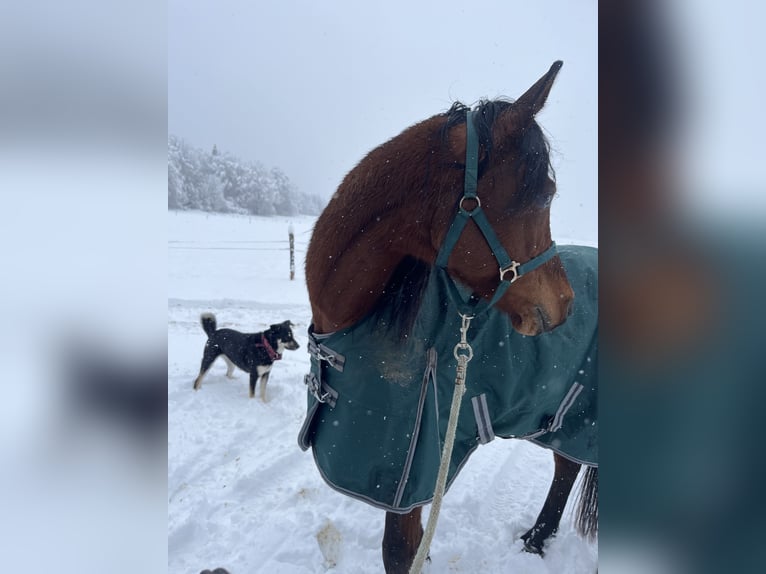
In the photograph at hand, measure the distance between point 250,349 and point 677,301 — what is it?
12.8ft

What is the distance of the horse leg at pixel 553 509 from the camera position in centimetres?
218

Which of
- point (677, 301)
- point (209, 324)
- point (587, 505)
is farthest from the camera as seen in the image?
point (209, 324)

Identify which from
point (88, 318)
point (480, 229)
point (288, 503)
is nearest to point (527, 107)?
point (480, 229)

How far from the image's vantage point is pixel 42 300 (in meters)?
0.41

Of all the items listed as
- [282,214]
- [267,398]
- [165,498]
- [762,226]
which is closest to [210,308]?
[267,398]

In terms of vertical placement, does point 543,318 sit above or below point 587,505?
above

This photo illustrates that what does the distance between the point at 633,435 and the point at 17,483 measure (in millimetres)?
595

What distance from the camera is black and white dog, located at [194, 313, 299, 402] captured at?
3865 millimetres

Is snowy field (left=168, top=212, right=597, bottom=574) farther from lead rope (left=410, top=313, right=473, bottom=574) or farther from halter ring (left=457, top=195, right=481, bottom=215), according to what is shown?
lead rope (left=410, top=313, right=473, bottom=574)

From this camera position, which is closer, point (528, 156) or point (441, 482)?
point (441, 482)

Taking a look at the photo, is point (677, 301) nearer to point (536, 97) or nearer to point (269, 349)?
point (536, 97)

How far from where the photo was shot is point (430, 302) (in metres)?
1.47

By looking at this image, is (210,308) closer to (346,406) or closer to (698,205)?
(346,406)

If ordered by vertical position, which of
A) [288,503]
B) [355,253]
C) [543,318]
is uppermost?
[355,253]
